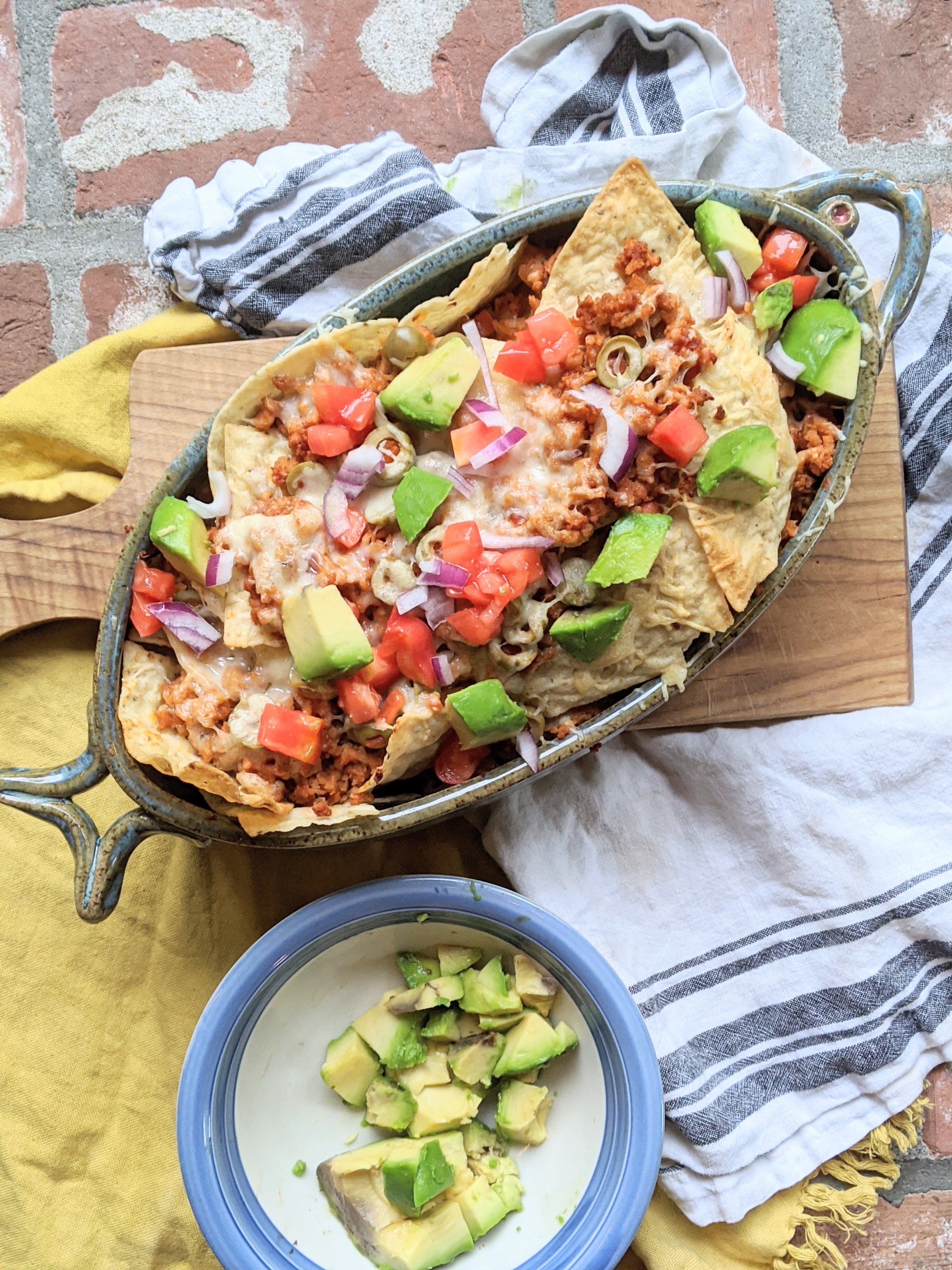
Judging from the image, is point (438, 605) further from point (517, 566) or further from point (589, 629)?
point (589, 629)

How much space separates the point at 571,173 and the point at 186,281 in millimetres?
934

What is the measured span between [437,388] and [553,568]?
396mm

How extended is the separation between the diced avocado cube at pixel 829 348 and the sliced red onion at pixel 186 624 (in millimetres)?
1237

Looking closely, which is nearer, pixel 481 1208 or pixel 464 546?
pixel 464 546

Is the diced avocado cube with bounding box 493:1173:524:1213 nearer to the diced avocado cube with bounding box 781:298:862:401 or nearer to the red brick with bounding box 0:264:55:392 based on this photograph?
the diced avocado cube with bounding box 781:298:862:401

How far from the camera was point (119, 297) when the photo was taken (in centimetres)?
255

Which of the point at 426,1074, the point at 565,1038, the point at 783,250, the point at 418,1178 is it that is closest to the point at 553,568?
the point at 783,250

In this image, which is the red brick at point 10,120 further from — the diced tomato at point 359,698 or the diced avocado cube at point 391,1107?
the diced avocado cube at point 391,1107

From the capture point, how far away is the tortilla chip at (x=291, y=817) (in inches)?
74.9

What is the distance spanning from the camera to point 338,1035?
2295 mm

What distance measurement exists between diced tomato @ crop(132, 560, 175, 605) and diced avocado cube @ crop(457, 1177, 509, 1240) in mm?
1395

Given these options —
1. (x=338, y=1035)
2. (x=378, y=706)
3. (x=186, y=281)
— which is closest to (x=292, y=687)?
(x=378, y=706)

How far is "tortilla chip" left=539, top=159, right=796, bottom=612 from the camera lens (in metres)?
1.88

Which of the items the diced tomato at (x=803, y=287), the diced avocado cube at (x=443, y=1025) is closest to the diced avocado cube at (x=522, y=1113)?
the diced avocado cube at (x=443, y=1025)
